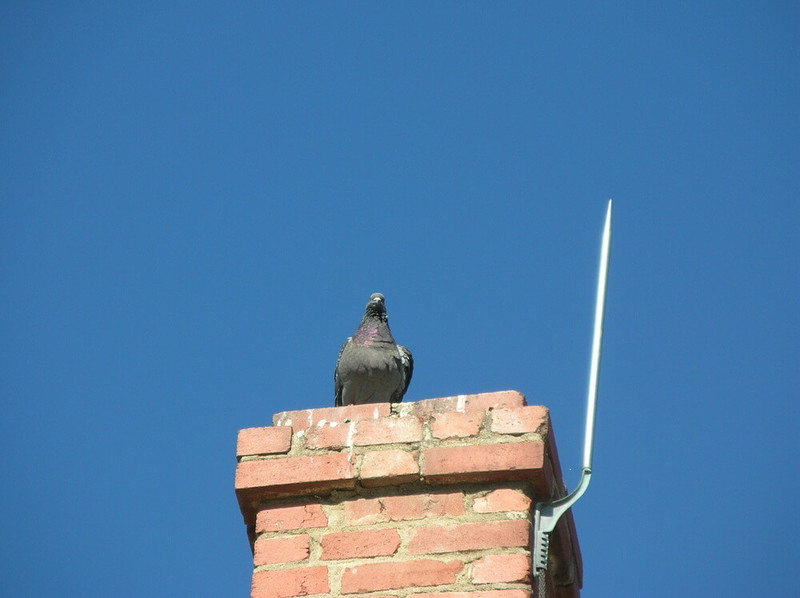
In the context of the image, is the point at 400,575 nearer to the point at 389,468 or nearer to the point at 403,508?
the point at 403,508

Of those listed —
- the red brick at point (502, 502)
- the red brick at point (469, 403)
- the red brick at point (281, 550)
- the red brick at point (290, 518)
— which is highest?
the red brick at point (469, 403)

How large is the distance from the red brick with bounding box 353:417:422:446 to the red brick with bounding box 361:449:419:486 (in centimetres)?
4

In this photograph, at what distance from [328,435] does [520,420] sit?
567 mm

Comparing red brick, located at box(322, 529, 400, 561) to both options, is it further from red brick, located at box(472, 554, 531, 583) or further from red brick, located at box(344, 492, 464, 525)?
red brick, located at box(472, 554, 531, 583)

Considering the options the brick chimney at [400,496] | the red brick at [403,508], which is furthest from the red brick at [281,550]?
the red brick at [403,508]

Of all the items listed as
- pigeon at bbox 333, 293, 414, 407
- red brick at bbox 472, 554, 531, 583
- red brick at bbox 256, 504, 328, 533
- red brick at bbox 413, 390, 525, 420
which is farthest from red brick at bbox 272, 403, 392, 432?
pigeon at bbox 333, 293, 414, 407

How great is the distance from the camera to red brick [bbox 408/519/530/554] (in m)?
3.56

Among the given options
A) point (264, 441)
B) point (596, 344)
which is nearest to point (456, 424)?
point (596, 344)

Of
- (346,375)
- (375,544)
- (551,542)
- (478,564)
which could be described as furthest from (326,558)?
(346,375)

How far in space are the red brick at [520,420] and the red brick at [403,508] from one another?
0.23 meters

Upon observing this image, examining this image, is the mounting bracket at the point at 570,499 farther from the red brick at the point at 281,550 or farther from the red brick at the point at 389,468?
the red brick at the point at 281,550

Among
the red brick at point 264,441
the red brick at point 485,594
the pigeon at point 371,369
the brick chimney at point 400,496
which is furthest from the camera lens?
the pigeon at point 371,369

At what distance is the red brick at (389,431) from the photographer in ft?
12.5

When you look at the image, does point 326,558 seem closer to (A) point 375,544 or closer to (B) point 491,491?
(A) point 375,544
